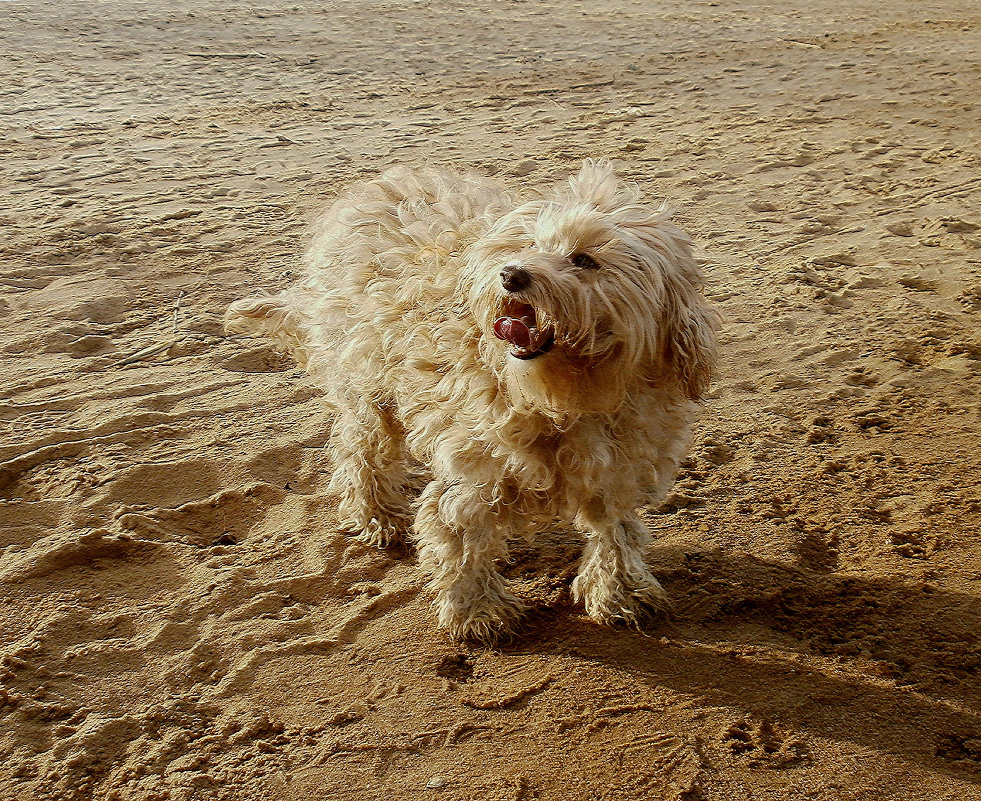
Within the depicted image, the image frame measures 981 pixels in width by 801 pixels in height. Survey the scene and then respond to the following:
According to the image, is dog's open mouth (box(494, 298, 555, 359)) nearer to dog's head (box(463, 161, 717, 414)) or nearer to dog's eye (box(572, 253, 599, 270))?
dog's head (box(463, 161, 717, 414))

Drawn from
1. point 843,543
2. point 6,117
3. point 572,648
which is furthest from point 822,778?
point 6,117

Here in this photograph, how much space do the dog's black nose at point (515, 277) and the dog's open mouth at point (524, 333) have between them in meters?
0.12

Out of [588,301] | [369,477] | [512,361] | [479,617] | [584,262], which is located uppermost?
[584,262]

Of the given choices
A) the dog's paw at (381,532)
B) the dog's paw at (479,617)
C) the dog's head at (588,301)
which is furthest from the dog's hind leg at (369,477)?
the dog's head at (588,301)

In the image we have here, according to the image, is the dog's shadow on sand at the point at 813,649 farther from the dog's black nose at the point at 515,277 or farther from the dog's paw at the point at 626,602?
the dog's black nose at the point at 515,277

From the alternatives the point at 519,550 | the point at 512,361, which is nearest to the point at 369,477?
the point at 519,550

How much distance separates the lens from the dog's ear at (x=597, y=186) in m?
3.30

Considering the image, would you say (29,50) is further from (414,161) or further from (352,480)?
(352,480)

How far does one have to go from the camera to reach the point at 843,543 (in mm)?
4176

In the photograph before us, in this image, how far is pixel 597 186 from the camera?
3.36 metres

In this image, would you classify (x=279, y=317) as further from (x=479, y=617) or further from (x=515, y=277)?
(x=515, y=277)

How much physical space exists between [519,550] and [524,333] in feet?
5.35

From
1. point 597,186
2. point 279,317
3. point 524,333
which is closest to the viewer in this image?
point 524,333

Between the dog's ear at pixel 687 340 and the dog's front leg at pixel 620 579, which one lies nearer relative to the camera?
the dog's ear at pixel 687 340
